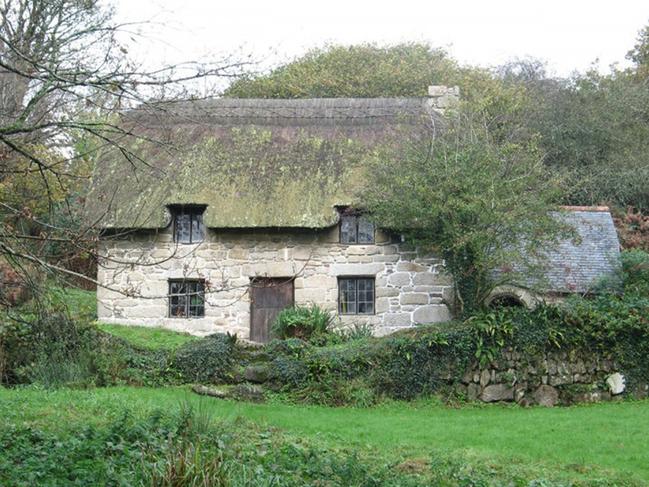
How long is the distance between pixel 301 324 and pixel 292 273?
1602 millimetres

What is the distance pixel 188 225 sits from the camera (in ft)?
67.2

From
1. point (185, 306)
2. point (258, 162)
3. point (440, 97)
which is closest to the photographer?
point (185, 306)

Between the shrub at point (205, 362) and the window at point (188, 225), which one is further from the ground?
the window at point (188, 225)

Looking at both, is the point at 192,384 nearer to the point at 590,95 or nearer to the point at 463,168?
the point at 463,168

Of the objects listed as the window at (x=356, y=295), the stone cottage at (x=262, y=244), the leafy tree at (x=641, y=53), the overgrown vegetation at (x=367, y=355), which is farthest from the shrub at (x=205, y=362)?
the leafy tree at (x=641, y=53)

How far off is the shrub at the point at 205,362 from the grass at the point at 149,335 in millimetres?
1957

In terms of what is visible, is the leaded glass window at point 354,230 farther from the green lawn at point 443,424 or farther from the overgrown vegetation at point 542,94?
the green lawn at point 443,424

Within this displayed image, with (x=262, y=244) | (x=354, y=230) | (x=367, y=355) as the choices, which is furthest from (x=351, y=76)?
(x=367, y=355)

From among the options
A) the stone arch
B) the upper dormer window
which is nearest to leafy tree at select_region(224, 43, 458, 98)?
the upper dormer window

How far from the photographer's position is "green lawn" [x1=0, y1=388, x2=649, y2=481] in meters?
9.59

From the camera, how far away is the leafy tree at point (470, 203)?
50.3 ft

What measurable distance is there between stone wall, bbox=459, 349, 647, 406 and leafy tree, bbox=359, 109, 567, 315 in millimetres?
1808

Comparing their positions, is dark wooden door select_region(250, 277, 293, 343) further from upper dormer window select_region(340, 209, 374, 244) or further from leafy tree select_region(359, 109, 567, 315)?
leafy tree select_region(359, 109, 567, 315)

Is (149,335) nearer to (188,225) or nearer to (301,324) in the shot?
(188,225)
